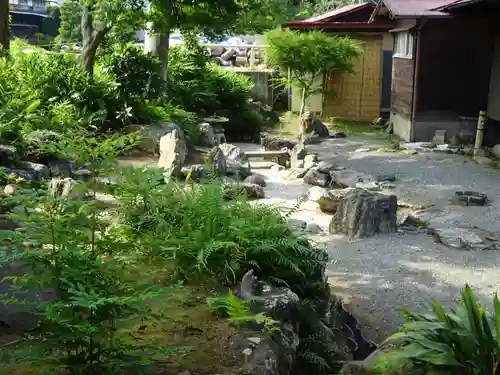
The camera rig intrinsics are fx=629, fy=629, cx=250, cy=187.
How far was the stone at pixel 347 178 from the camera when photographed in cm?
1063

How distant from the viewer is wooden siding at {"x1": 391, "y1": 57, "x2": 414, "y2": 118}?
49.9ft

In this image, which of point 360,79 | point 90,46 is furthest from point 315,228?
point 360,79

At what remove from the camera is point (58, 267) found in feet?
8.91

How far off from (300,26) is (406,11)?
4.30 meters

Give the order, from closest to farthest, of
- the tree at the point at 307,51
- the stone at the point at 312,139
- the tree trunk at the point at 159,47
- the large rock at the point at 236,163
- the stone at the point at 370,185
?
the stone at the point at 370,185, the large rock at the point at 236,163, the tree trunk at the point at 159,47, the stone at the point at 312,139, the tree at the point at 307,51

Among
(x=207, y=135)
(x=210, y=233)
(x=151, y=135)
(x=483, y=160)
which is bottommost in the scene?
(x=483, y=160)

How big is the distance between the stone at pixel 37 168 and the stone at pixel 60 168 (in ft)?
0.45

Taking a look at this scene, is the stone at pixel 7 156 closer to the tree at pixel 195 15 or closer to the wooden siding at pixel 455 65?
the tree at pixel 195 15

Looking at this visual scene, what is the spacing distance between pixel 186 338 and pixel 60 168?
210 inches

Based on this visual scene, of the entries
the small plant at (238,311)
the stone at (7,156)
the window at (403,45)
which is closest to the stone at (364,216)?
the stone at (7,156)

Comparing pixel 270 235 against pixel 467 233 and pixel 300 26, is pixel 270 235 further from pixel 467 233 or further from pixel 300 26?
pixel 300 26

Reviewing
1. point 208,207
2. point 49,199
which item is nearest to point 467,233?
point 208,207

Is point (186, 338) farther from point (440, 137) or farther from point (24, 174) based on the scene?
point (440, 137)

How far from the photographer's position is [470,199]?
9.20 meters
